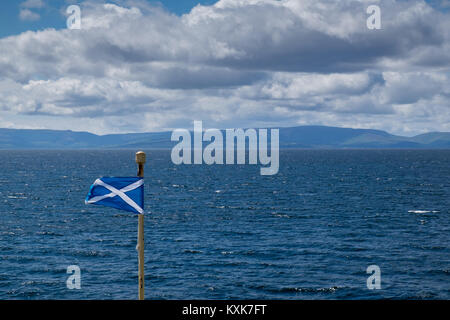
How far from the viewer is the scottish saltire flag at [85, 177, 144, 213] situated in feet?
44.3

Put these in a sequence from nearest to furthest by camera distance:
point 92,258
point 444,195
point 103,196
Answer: point 103,196, point 92,258, point 444,195

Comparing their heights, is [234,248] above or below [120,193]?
below

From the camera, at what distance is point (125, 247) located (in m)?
51.8

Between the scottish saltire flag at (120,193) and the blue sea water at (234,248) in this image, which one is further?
the blue sea water at (234,248)

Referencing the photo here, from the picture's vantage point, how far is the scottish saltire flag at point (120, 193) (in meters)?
13.5

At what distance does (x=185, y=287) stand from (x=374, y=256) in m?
21.1

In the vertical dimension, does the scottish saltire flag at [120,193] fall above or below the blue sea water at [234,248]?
above

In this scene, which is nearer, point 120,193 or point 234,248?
point 120,193

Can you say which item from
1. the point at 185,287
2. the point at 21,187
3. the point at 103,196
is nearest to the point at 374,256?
the point at 185,287

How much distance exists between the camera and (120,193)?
13.6 m

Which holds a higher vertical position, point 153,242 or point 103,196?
point 103,196

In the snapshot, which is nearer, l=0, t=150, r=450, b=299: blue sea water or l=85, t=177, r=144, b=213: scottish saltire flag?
l=85, t=177, r=144, b=213: scottish saltire flag
